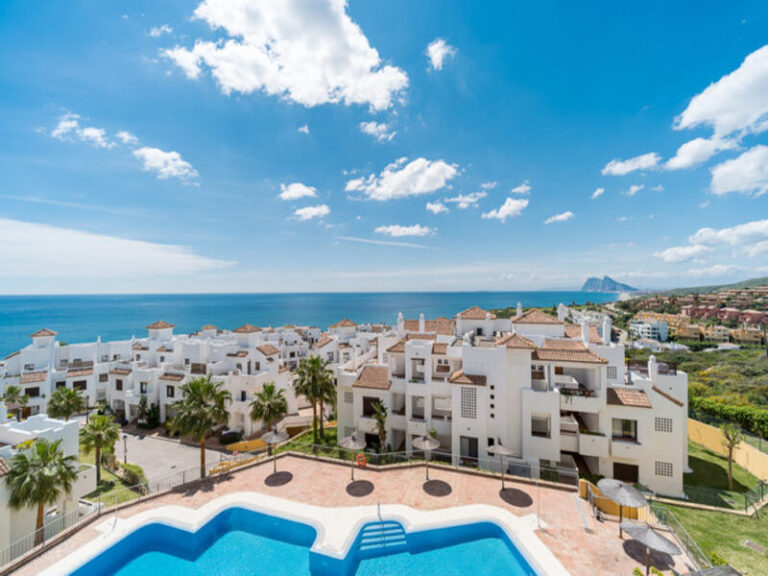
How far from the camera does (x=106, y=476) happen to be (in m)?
28.7

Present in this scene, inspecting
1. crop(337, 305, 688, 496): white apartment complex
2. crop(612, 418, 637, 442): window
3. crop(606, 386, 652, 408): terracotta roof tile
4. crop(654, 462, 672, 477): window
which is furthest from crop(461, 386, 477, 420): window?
crop(654, 462, 672, 477): window

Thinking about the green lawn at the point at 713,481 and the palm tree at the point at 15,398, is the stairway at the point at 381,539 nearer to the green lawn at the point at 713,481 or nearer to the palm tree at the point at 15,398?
the green lawn at the point at 713,481

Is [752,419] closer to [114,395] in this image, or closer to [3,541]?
[3,541]

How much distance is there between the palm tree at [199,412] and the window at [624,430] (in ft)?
98.7

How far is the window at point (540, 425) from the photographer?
2579 centimetres

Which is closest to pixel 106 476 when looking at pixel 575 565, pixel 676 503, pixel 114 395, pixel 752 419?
pixel 114 395

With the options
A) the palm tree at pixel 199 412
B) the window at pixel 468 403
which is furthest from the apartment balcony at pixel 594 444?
the palm tree at pixel 199 412

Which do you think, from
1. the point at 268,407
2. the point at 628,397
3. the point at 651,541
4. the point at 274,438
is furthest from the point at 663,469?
the point at 268,407

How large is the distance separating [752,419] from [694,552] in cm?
3385

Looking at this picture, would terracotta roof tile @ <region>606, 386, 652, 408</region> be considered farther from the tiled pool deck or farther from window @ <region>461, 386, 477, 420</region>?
window @ <region>461, 386, 477, 420</region>

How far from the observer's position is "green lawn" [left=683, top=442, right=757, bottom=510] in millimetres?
21856

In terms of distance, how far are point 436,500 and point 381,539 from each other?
4.03m

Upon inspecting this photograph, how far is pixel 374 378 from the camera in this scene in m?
31.1

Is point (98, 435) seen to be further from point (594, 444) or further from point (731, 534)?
point (731, 534)
